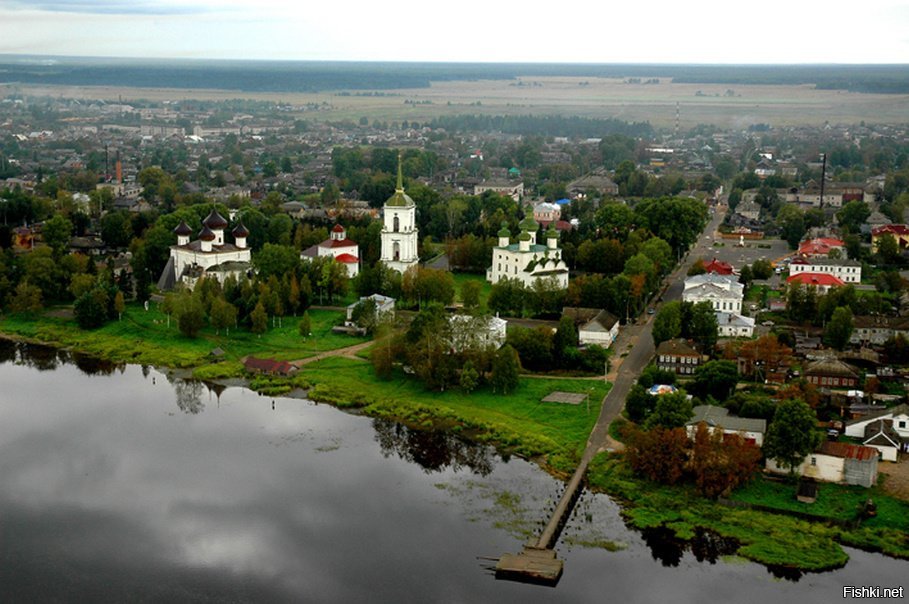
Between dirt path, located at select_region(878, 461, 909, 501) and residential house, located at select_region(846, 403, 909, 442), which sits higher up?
residential house, located at select_region(846, 403, 909, 442)

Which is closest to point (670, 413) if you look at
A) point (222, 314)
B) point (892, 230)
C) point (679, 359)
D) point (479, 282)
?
→ point (679, 359)

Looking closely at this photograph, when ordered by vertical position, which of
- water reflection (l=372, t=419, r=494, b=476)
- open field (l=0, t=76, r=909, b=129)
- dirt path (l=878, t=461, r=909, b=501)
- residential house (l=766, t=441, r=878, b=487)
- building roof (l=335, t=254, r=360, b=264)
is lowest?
water reflection (l=372, t=419, r=494, b=476)

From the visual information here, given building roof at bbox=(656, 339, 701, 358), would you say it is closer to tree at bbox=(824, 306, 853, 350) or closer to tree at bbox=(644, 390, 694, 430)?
tree at bbox=(824, 306, 853, 350)

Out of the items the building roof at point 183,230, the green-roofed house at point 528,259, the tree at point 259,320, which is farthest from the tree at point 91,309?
the green-roofed house at point 528,259

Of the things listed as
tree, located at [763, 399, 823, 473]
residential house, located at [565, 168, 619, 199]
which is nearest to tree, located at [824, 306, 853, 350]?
tree, located at [763, 399, 823, 473]

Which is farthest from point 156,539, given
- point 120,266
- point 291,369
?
point 120,266

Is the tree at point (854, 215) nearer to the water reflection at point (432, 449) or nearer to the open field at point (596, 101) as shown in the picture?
the water reflection at point (432, 449)

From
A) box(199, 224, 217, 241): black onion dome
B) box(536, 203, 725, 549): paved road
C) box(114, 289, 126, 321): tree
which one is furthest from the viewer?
box(199, 224, 217, 241): black onion dome

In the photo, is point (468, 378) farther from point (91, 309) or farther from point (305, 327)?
point (91, 309)
